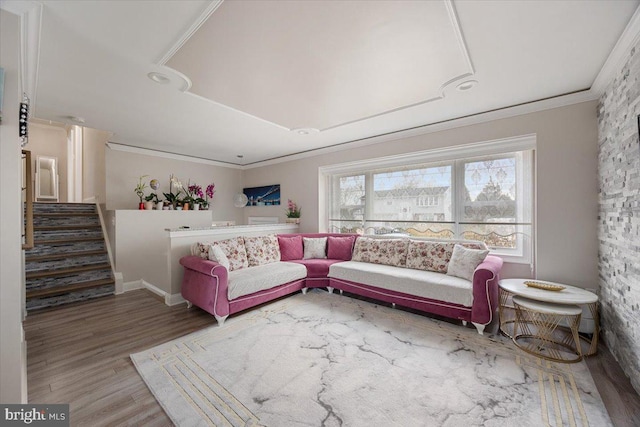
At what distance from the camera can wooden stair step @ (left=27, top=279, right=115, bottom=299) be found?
340 centimetres

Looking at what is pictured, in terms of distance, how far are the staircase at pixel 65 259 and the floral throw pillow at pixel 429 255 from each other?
4599 mm

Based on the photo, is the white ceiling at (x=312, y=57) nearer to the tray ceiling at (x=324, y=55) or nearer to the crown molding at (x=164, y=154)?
the tray ceiling at (x=324, y=55)

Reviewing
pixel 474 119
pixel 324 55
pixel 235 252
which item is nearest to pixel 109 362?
pixel 235 252

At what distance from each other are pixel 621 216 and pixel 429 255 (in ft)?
5.93

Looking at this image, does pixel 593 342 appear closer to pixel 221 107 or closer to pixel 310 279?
pixel 310 279

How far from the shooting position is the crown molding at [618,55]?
5.67 feet

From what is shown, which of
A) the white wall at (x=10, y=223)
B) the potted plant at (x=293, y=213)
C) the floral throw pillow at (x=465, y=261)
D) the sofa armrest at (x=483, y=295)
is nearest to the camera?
the white wall at (x=10, y=223)

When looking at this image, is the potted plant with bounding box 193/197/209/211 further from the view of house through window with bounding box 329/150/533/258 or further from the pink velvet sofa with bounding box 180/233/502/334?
the view of house through window with bounding box 329/150/533/258

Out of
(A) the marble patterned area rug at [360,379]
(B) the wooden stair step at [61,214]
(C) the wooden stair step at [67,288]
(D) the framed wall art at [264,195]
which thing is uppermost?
(D) the framed wall art at [264,195]

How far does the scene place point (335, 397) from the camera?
5.81 ft

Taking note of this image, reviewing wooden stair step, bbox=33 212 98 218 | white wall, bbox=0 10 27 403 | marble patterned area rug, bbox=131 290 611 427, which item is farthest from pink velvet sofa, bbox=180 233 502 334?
wooden stair step, bbox=33 212 98 218

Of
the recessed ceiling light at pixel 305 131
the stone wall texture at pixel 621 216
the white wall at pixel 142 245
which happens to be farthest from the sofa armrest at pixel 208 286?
the stone wall texture at pixel 621 216

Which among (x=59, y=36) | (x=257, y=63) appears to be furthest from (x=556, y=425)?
(x=59, y=36)

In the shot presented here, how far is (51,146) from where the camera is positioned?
22.7 ft
